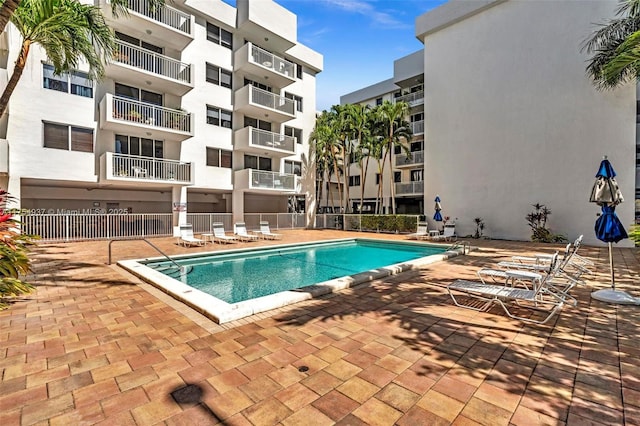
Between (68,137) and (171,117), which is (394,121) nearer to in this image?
(171,117)

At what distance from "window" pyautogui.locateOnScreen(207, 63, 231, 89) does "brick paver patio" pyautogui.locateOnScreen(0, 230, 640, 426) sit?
1708 centimetres

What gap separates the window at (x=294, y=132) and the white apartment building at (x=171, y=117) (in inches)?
3.2

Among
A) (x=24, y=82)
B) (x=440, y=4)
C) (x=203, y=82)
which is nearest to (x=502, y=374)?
(x=24, y=82)

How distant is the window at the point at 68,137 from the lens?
13709 mm

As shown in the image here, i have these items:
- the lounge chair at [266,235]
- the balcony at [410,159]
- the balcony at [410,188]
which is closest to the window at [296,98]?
the balcony at [410,159]

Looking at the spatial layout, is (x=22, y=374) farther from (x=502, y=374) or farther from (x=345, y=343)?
(x=502, y=374)

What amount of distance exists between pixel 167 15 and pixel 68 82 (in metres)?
6.04

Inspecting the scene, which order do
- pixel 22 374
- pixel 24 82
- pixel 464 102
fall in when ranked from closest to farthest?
pixel 22 374, pixel 24 82, pixel 464 102

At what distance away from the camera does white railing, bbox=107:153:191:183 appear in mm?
14984

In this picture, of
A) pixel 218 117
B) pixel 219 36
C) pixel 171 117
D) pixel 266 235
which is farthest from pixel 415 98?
pixel 171 117

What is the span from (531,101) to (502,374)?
1966 centimetres

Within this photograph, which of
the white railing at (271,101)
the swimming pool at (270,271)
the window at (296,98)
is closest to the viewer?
the swimming pool at (270,271)

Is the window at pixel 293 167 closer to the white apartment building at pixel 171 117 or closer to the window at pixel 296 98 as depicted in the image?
the white apartment building at pixel 171 117

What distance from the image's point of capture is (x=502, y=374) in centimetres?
314
